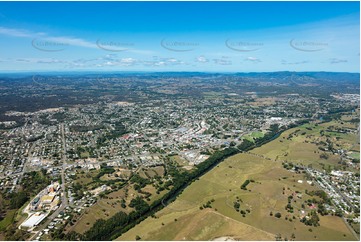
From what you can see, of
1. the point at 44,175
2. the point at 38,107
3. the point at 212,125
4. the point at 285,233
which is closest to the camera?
the point at 285,233

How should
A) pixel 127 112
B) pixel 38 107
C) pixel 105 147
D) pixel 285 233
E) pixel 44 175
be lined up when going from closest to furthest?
pixel 285 233
pixel 44 175
pixel 105 147
pixel 127 112
pixel 38 107

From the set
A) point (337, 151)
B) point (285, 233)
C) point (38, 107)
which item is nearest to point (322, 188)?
point (285, 233)

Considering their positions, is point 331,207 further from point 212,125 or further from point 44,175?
point 212,125

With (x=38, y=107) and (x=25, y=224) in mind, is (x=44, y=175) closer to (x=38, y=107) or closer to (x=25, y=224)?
(x=25, y=224)

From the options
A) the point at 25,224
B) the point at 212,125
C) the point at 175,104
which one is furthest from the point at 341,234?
the point at 175,104

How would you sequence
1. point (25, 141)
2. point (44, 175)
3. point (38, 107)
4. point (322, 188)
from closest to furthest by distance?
point (322, 188), point (44, 175), point (25, 141), point (38, 107)

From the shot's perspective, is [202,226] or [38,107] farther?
[38,107]
